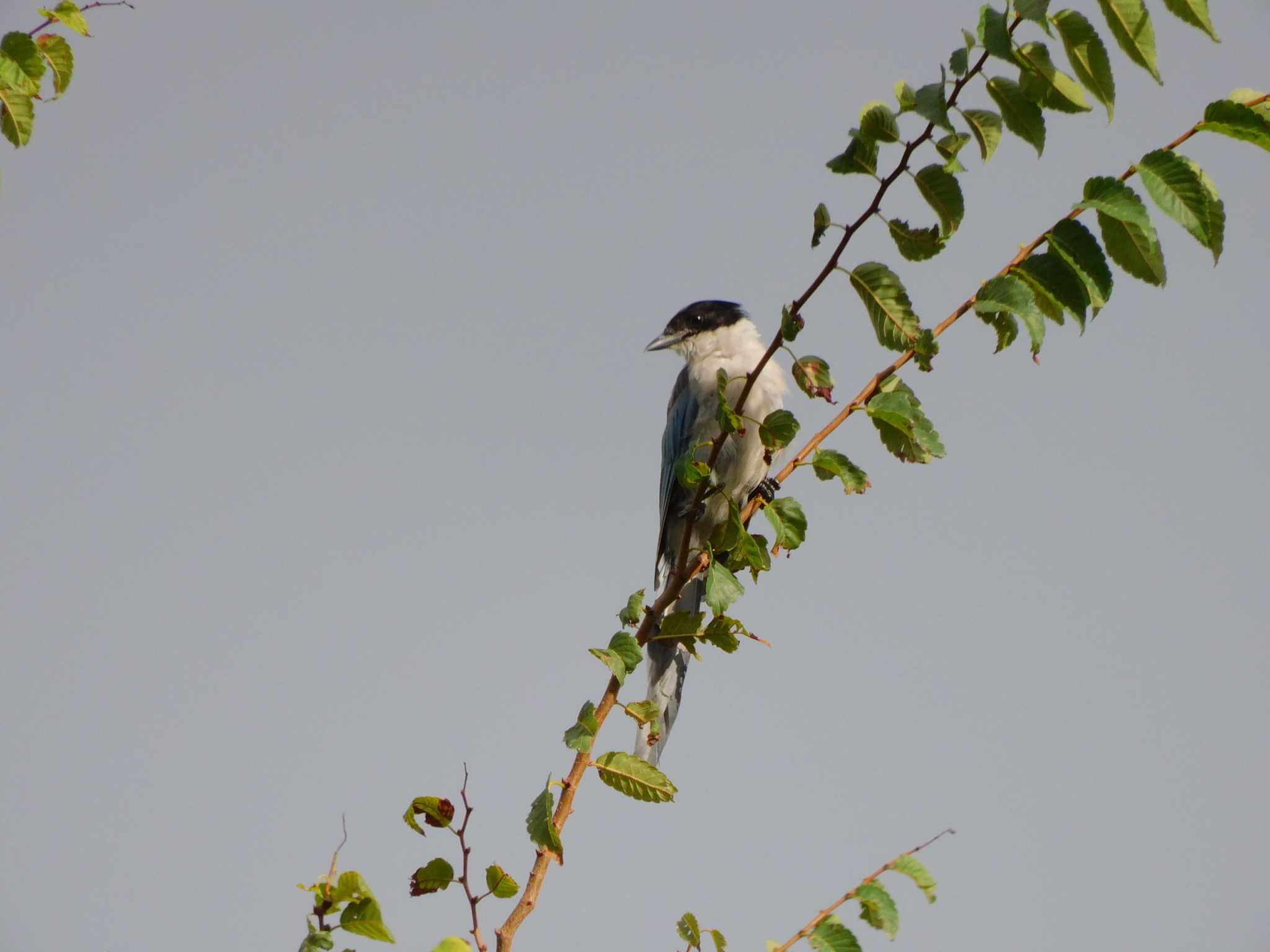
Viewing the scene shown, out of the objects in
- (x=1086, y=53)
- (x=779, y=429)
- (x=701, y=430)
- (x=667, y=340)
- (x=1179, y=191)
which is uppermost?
(x=667, y=340)

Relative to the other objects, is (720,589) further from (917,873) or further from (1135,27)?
(1135,27)

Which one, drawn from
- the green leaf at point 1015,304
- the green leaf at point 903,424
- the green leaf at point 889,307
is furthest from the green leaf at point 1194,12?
the green leaf at point 903,424

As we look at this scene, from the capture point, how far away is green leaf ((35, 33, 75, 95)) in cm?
282

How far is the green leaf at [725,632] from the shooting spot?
2863 mm

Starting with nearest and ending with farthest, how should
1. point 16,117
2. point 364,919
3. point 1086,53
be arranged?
point 364,919
point 1086,53
point 16,117

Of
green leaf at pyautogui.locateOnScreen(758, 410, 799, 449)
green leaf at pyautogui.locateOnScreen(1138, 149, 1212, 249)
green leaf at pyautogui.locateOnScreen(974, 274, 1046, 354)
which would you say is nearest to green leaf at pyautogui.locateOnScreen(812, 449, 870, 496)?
green leaf at pyautogui.locateOnScreen(758, 410, 799, 449)

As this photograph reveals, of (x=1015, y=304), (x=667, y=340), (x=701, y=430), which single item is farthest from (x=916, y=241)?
(x=667, y=340)

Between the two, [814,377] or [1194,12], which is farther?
[814,377]

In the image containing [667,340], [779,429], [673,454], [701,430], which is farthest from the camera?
[667,340]

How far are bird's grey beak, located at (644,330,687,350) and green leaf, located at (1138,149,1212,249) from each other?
4573 mm

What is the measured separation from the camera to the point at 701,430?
19.1ft

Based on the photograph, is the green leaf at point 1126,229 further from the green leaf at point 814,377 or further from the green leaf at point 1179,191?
the green leaf at point 814,377

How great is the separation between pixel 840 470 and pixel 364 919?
1448mm

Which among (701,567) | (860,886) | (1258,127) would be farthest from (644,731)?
(1258,127)
